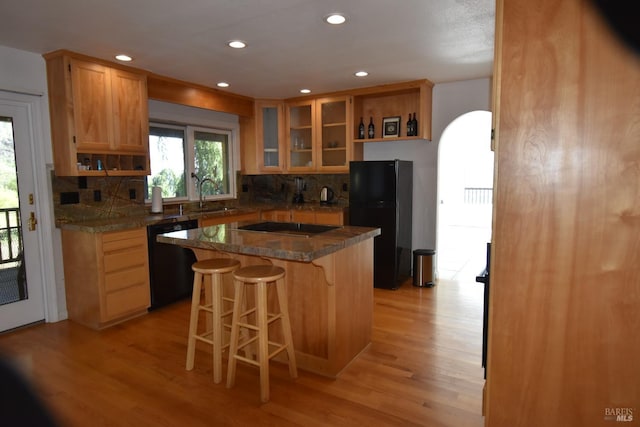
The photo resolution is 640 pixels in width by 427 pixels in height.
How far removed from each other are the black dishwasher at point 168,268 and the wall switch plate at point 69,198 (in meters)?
0.75

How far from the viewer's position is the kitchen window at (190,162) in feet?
15.0

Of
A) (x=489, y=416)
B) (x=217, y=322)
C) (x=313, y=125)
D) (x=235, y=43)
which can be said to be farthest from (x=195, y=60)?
(x=489, y=416)

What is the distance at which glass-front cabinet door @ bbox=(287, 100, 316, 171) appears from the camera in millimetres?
5414

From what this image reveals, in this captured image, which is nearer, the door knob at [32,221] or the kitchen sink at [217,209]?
the door knob at [32,221]

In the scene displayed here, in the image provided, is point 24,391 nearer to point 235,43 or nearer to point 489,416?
point 489,416

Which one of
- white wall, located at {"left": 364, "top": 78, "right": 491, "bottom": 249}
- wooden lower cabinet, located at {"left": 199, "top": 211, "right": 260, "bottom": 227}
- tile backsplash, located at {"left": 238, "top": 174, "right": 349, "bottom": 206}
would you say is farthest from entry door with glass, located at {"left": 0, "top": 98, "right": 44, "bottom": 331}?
white wall, located at {"left": 364, "top": 78, "right": 491, "bottom": 249}

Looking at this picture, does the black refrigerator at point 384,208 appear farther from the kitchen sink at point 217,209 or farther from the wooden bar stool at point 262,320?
the wooden bar stool at point 262,320

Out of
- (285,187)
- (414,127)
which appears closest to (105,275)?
(285,187)

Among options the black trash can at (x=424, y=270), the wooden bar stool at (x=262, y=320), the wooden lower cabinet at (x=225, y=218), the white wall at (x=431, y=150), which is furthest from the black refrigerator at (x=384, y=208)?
the wooden bar stool at (x=262, y=320)

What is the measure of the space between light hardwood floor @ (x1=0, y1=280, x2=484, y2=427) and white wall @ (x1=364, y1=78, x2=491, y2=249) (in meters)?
1.56

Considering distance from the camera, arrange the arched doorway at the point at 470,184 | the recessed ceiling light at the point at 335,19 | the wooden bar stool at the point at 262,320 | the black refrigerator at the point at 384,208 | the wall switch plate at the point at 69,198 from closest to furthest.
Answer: the wooden bar stool at the point at 262,320
the recessed ceiling light at the point at 335,19
the wall switch plate at the point at 69,198
the black refrigerator at the point at 384,208
the arched doorway at the point at 470,184

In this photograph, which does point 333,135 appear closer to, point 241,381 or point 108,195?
point 108,195

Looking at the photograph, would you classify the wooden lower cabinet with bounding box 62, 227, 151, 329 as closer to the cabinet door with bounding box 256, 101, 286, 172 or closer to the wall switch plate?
the wall switch plate

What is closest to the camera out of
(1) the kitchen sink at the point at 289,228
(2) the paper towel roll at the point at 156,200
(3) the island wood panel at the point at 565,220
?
(3) the island wood panel at the point at 565,220
